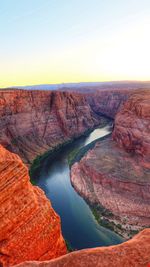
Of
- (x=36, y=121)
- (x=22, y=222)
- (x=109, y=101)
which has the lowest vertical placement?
(x=109, y=101)

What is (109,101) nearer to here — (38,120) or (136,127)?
(38,120)

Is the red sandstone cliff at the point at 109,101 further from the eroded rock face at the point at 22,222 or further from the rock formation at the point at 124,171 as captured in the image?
the eroded rock face at the point at 22,222

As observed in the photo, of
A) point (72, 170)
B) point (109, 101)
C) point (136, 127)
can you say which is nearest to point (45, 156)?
point (72, 170)

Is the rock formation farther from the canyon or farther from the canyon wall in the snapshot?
the canyon wall

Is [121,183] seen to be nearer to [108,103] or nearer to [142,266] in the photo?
[142,266]

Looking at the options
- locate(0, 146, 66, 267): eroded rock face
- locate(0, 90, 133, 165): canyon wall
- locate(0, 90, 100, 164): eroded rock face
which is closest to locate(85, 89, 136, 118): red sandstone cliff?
locate(0, 90, 133, 165): canyon wall

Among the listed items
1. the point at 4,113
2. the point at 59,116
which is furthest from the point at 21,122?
the point at 59,116
